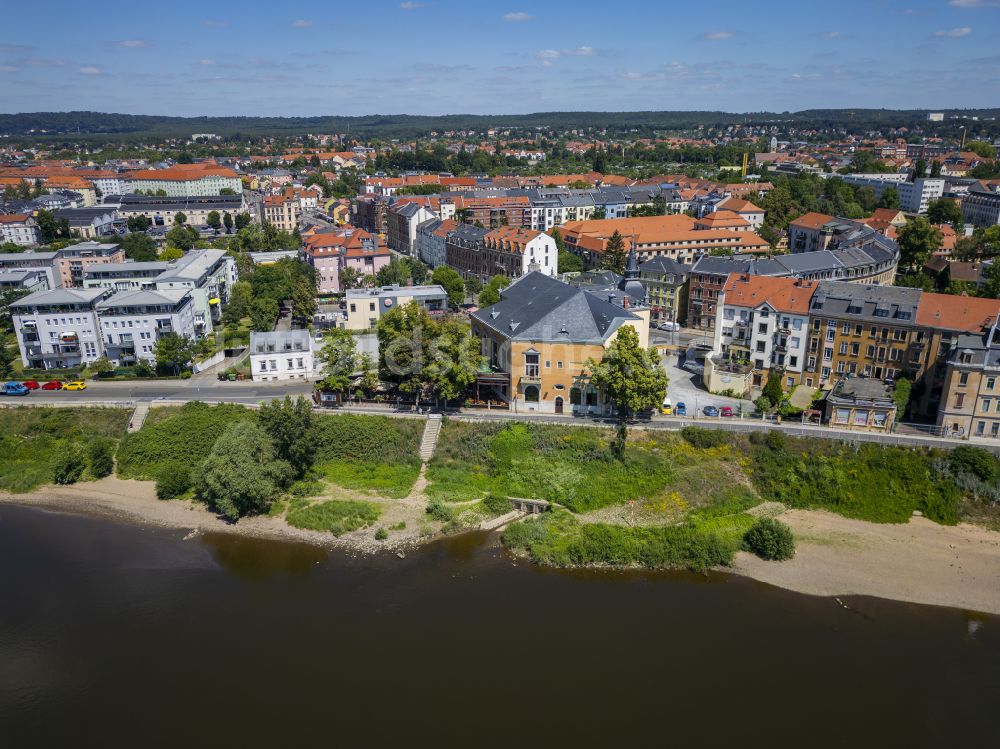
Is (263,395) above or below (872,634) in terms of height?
above

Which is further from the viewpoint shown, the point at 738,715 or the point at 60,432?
the point at 60,432

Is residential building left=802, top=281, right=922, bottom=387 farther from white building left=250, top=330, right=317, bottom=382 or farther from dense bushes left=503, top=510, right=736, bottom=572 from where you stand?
white building left=250, top=330, right=317, bottom=382

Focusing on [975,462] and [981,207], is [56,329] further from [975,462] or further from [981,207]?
[981,207]

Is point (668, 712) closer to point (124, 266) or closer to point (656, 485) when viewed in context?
point (656, 485)

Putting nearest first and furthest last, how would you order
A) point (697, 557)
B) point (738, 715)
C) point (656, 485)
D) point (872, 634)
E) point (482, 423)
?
point (738, 715) → point (872, 634) → point (697, 557) → point (656, 485) → point (482, 423)

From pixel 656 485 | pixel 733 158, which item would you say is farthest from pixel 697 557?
pixel 733 158
